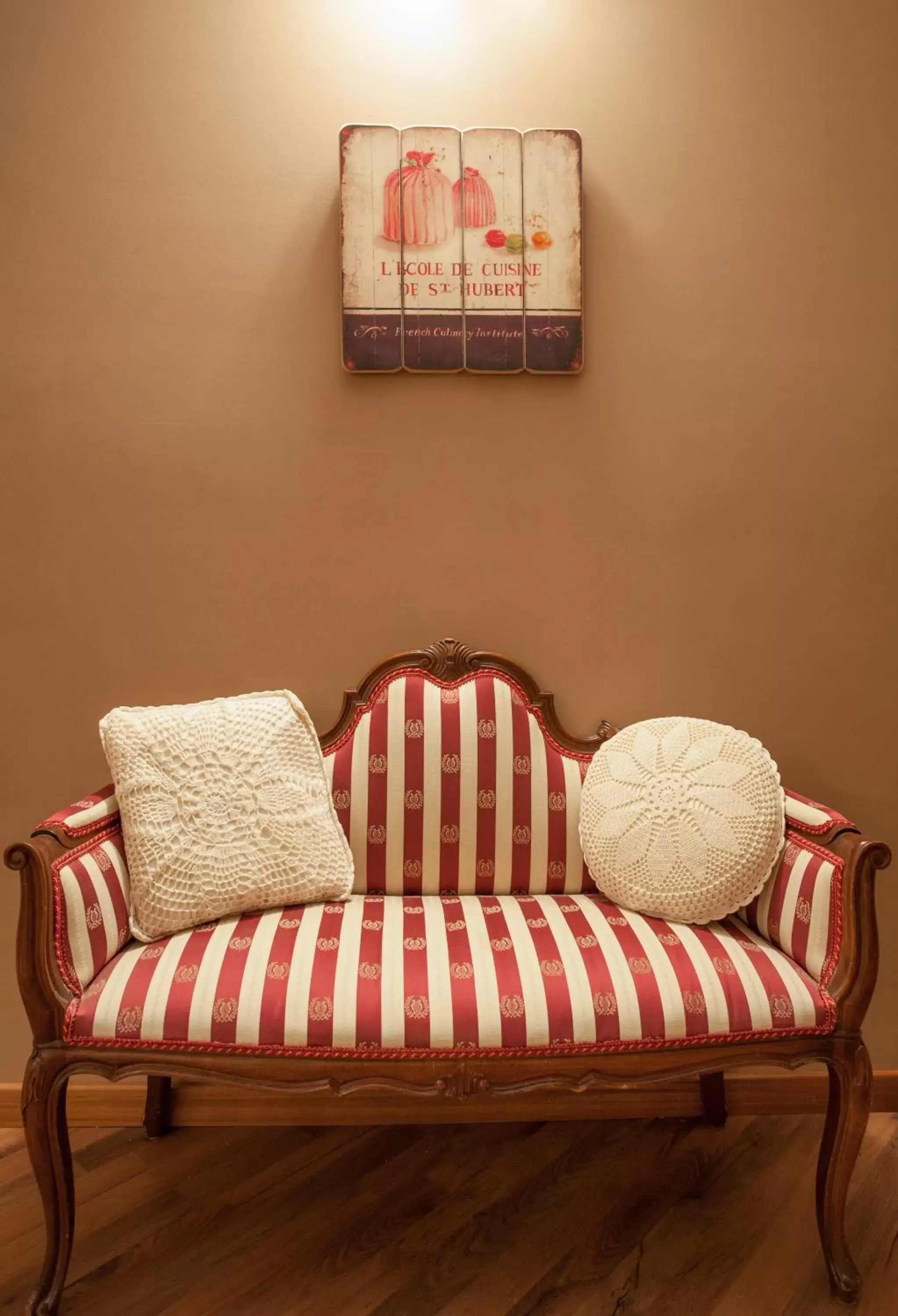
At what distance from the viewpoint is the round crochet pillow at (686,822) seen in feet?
5.23

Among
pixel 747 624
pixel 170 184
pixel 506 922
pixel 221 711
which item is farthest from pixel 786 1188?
pixel 170 184

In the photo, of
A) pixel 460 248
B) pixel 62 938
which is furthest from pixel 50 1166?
pixel 460 248

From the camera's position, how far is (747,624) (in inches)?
79.1

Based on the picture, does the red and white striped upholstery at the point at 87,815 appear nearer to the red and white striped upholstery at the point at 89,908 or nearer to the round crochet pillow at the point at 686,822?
the red and white striped upholstery at the point at 89,908

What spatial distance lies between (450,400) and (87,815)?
1.20 metres

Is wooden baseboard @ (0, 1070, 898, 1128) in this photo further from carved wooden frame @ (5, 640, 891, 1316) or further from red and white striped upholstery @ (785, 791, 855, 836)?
red and white striped upholstery @ (785, 791, 855, 836)

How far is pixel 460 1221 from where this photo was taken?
1.63 meters

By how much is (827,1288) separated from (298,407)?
2029 mm

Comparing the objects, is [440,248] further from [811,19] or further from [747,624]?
[747,624]

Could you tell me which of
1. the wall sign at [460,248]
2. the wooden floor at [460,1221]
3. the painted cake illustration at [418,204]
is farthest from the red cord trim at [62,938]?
the painted cake illustration at [418,204]

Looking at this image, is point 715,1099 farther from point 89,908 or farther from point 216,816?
point 89,908

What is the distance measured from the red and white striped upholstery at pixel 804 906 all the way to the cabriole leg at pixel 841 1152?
0.15 metres

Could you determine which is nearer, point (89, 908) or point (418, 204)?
point (89, 908)

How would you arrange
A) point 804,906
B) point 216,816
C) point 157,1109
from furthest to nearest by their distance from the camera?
point 157,1109
point 216,816
point 804,906
